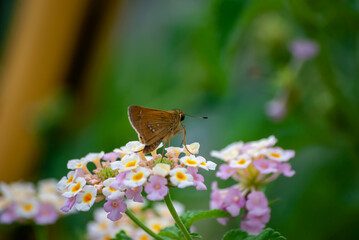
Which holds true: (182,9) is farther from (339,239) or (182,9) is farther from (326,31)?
(339,239)

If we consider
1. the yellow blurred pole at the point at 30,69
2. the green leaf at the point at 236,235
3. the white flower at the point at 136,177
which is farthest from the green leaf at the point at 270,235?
the yellow blurred pole at the point at 30,69

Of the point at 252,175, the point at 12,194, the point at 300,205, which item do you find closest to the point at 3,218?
the point at 12,194

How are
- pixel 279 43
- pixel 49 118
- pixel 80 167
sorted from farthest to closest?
pixel 49 118 → pixel 279 43 → pixel 80 167

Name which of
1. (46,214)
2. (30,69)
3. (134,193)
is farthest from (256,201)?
(30,69)

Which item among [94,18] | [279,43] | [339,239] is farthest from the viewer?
[94,18]

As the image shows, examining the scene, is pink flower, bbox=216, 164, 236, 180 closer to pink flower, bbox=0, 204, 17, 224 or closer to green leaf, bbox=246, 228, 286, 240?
green leaf, bbox=246, 228, 286, 240

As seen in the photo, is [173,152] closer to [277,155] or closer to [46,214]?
[277,155]

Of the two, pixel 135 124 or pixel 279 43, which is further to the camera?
pixel 279 43
